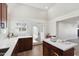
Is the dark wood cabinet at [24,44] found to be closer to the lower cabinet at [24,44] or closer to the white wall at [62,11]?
the lower cabinet at [24,44]

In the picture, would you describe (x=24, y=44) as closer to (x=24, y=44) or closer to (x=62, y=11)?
(x=24, y=44)

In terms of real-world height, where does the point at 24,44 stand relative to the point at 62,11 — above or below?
below

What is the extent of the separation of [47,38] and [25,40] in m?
1.32

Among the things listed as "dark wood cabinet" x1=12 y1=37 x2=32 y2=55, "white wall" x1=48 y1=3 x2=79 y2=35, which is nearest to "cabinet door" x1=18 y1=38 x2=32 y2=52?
"dark wood cabinet" x1=12 y1=37 x2=32 y2=55

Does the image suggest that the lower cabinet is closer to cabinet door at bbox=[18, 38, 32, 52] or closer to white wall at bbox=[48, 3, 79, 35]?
cabinet door at bbox=[18, 38, 32, 52]

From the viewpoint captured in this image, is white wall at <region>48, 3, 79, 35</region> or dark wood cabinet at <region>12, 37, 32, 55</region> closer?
white wall at <region>48, 3, 79, 35</region>

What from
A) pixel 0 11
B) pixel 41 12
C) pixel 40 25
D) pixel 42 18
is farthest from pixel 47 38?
pixel 0 11

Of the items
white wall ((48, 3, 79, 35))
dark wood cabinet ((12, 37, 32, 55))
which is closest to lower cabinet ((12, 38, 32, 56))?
dark wood cabinet ((12, 37, 32, 55))

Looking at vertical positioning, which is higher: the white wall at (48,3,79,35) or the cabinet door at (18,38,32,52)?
the white wall at (48,3,79,35)

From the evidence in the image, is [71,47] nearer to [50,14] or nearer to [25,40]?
[50,14]

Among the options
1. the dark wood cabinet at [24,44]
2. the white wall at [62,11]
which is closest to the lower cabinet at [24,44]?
the dark wood cabinet at [24,44]

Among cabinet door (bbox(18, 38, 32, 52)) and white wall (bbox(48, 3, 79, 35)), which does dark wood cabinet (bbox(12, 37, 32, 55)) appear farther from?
white wall (bbox(48, 3, 79, 35))

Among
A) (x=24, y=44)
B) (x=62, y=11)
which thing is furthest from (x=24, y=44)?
(x=62, y=11)

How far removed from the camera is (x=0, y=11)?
1.99 m
